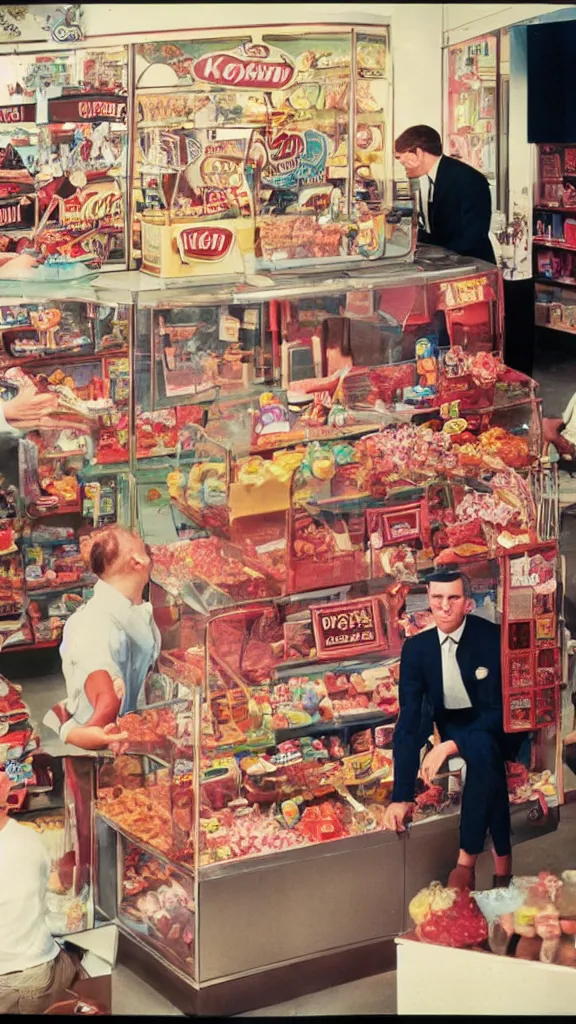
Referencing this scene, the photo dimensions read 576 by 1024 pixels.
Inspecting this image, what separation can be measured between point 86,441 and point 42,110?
940 millimetres

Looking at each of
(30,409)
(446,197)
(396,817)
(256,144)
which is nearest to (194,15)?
(256,144)

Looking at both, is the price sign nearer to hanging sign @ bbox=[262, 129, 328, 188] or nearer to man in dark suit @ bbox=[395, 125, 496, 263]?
man in dark suit @ bbox=[395, 125, 496, 263]

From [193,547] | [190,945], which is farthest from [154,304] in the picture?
[190,945]

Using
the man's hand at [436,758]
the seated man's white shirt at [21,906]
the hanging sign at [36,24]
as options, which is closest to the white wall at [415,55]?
the hanging sign at [36,24]

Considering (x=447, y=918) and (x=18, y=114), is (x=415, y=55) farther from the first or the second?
(x=447, y=918)

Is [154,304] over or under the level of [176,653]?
over

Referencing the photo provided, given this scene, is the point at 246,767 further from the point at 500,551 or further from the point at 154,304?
the point at 154,304

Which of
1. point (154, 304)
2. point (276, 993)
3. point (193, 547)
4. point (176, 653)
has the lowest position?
point (276, 993)

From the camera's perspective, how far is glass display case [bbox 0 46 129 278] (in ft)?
14.6

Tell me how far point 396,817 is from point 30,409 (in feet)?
5.37

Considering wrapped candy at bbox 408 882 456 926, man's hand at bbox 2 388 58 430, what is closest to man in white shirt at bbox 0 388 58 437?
man's hand at bbox 2 388 58 430

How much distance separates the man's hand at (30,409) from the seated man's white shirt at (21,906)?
47.2 inches

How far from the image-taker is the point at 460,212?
4762mm

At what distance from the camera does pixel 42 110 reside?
14.6 ft
